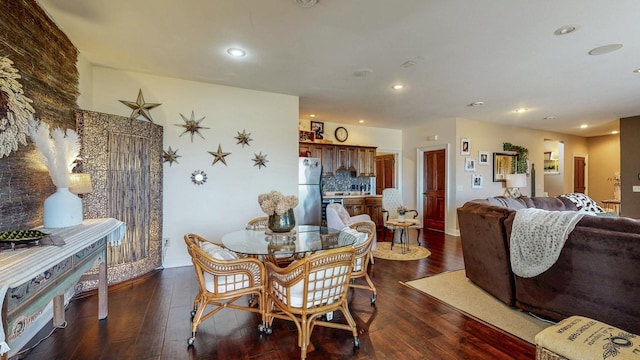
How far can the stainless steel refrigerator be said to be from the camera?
5098 millimetres

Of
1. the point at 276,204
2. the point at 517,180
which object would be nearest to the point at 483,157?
the point at 517,180

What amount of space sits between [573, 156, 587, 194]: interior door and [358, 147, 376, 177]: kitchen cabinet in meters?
6.51

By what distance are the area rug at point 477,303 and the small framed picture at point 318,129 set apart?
3963 mm

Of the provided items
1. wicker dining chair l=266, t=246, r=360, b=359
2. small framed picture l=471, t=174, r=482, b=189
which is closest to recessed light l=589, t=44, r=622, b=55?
wicker dining chair l=266, t=246, r=360, b=359

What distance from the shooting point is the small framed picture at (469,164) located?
243 inches

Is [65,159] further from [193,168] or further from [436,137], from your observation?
[436,137]

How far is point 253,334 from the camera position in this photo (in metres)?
2.20

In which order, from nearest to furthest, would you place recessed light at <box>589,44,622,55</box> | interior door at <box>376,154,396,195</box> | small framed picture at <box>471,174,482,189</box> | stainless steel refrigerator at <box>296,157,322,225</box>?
recessed light at <box>589,44,622,55</box>
stainless steel refrigerator at <box>296,157,322,225</box>
small framed picture at <box>471,174,482,189</box>
interior door at <box>376,154,396,195</box>

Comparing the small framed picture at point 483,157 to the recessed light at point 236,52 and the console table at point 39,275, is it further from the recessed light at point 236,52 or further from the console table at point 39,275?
the console table at point 39,275

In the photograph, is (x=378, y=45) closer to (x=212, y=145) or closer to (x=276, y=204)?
(x=276, y=204)

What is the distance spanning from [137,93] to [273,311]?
10.7 feet

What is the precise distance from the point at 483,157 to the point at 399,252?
3545mm

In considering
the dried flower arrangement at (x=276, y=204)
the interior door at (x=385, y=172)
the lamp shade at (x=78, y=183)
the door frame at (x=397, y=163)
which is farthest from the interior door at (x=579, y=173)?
the lamp shade at (x=78, y=183)

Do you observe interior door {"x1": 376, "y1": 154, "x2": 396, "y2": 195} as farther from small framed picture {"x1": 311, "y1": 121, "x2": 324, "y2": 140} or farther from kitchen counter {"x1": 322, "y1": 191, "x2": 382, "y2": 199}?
small framed picture {"x1": 311, "y1": 121, "x2": 324, "y2": 140}
